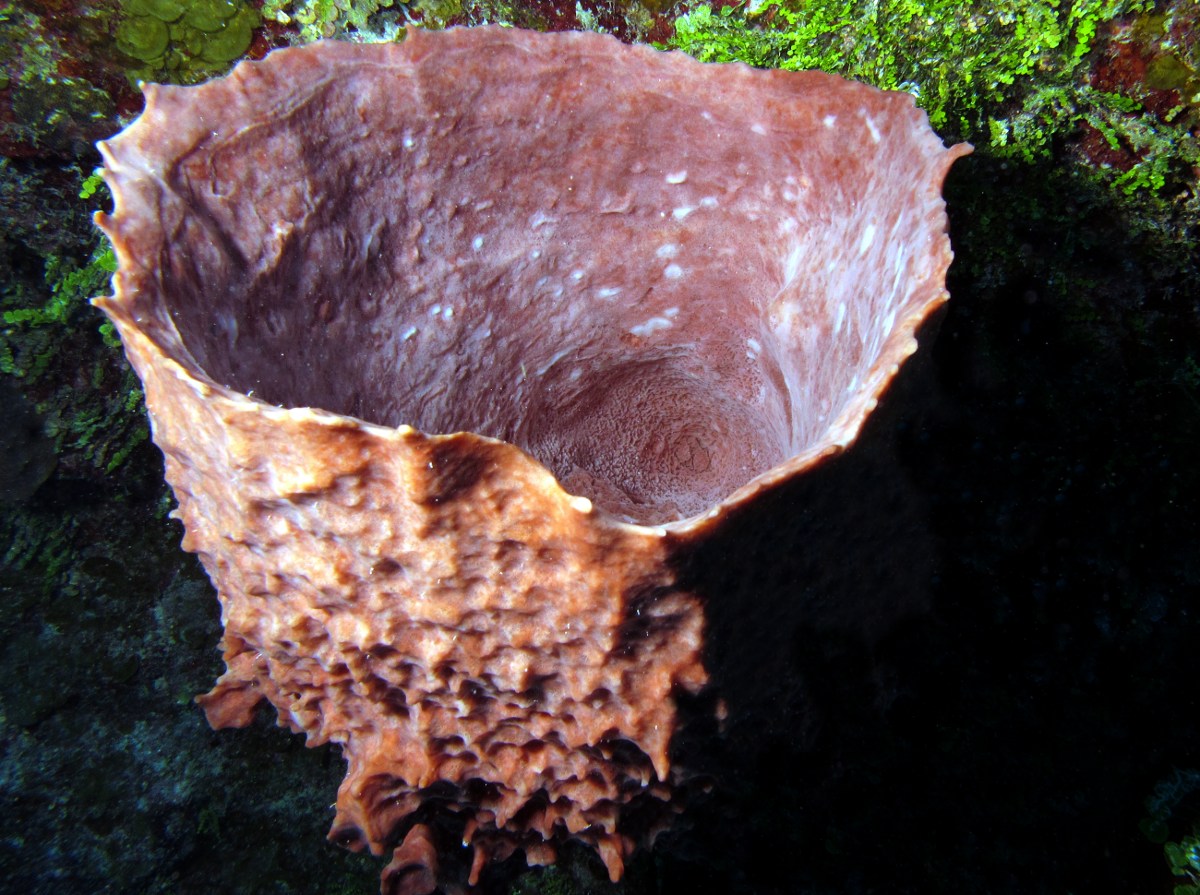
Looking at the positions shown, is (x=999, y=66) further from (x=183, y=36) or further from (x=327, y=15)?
(x=183, y=36)

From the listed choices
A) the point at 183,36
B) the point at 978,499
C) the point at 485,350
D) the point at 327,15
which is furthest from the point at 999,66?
the point at 183,36

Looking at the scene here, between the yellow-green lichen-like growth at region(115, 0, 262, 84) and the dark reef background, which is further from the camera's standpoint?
the yellow-green lichen-like growth at region(115, 0, 262, 84)

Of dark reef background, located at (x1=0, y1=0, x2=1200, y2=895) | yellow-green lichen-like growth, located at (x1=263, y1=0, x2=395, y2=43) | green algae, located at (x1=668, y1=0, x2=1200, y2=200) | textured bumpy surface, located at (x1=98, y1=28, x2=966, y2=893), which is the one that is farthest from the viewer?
yellow-green lichen-like growth, located at (x1=263, y1=0, x2=395, y2=43)

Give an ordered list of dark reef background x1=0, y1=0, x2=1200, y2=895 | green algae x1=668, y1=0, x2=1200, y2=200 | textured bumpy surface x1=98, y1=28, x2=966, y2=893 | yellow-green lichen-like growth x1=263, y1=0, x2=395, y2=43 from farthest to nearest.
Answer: yellow-green lichen-like growth x1=263, y1=0, x2=395, y2=43
green algae x1=668, y1=0, x2=1200, y2=200
dark reef background x1=0, y1=0, x2=1200, y2=895
textured bumpy surface x1=98, y1=28, x2=966, y2=893

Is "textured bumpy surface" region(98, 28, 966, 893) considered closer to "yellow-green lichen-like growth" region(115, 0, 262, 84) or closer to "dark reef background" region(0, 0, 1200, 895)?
"dark reef background" region(0, 0, 1200, 895)

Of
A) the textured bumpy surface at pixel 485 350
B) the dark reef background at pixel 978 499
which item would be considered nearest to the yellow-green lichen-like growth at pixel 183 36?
the dark reef background at pixel 978 499

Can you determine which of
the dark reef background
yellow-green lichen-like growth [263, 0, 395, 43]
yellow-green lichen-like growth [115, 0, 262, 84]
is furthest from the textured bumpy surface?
yellow-green lichen-like growth [115, 0, 262, 84]

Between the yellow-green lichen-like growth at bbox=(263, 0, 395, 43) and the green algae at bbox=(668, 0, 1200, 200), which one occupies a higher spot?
the green algae at bbox=(668, 0, 1200, 200)

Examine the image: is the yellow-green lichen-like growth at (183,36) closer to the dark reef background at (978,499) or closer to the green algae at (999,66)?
the dark reef background at (978,499)
